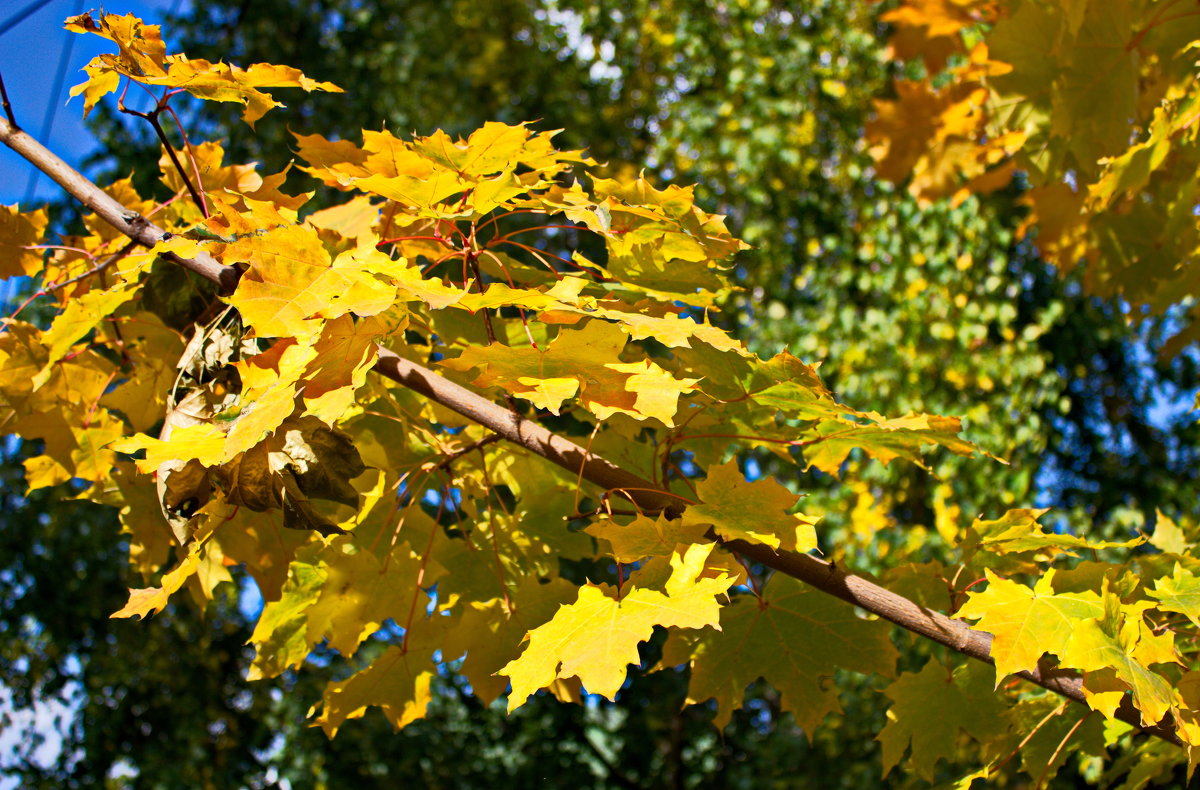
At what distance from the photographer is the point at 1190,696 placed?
66cm

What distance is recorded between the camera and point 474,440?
82 cm

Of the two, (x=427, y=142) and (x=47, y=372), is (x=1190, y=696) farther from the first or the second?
(x=47, y=372)

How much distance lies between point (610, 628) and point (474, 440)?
29 centimetres

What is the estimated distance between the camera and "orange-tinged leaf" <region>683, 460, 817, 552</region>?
0.62 meters

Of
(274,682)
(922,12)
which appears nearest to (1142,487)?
(922,12)

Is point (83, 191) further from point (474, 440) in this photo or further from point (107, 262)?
point (474, 440)

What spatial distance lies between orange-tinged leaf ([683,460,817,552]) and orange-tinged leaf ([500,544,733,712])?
43 millimetres

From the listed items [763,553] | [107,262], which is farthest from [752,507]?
[107,262]

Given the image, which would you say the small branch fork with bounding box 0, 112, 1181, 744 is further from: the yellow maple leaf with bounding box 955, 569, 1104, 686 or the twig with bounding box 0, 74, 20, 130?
the twig with bounding box 0, 74, 20, 130

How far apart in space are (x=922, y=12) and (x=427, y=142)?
131 cm

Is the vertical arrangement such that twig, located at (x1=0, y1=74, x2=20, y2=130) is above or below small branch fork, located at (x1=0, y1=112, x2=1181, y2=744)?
above

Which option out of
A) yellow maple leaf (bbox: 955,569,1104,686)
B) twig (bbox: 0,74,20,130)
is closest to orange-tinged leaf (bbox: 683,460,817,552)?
yellow maple leaf (bbox: 955,569,1104,686)

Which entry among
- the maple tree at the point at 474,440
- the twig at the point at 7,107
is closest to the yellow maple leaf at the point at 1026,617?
the maple tree at the point at 474,440

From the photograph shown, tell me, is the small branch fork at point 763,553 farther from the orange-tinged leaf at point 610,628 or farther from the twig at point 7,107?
the twig at point 7,107
